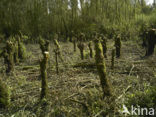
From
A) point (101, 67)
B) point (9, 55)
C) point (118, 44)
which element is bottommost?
point (101, 67)

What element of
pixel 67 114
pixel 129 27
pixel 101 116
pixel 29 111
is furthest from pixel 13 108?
pixel 129 27

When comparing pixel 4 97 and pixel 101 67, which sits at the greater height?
pixel 101 67

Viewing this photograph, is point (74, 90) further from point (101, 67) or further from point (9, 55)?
point (9, 55)

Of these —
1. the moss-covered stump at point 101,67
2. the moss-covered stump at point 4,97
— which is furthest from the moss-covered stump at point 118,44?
the moss-covered stump at point 4,97

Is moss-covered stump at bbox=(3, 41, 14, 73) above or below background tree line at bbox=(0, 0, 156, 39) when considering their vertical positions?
below

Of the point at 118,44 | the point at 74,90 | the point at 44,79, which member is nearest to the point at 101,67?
the point at 74,90

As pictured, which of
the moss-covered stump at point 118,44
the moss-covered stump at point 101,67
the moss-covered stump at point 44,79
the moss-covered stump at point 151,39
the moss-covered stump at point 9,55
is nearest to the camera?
the moss-covered stump at point 101,67

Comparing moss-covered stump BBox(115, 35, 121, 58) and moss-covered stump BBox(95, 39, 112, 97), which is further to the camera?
moss-covered stump BBox(115, 35, 121, 58)

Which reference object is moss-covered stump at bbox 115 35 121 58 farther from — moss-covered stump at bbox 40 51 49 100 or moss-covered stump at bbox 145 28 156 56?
moss-covered stump at bbox 40 51 49 100

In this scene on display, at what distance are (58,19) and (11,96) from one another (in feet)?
25.4

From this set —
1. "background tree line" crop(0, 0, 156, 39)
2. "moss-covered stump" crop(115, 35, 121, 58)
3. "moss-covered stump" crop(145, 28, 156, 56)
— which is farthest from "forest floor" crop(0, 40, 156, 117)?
"background tree line" crop(0, 0, 156, 39)

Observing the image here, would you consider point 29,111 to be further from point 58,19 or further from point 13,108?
point 58,19

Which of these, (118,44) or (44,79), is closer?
(44,79)

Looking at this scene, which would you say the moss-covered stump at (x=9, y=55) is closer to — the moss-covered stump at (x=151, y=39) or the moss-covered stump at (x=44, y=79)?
the moss-covered stump at (x=44, y=79)
